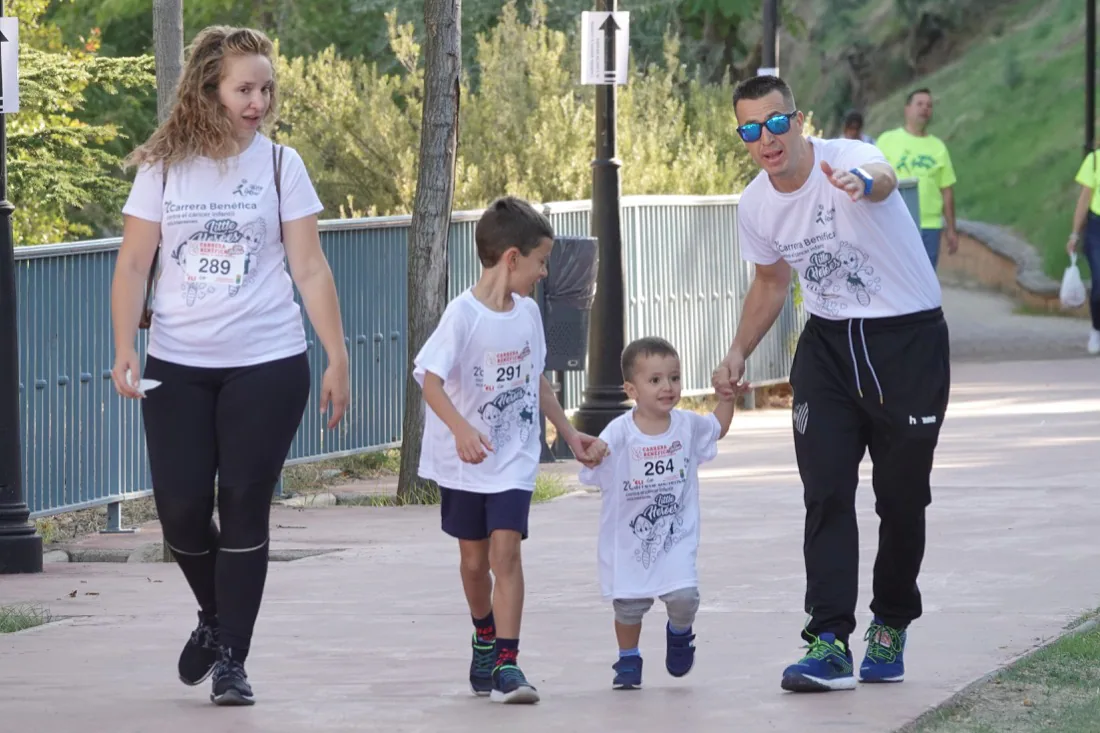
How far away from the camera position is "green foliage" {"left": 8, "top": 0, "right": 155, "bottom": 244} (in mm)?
19078

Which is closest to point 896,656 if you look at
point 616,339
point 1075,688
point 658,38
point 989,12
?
point 1075,688

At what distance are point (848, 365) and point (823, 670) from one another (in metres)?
0.91

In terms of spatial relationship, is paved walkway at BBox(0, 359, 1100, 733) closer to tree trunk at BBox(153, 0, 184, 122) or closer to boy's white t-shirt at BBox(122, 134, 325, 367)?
boy's white t-shirt at BBox(122, 134, 325, 367)

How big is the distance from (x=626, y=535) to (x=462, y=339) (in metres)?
0.80

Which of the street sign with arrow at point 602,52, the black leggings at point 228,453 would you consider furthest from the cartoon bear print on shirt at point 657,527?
the street sign with arrow at point 602,52

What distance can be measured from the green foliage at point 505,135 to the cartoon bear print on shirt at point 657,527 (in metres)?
9.88

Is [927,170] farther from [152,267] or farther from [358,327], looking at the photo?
[152,267]

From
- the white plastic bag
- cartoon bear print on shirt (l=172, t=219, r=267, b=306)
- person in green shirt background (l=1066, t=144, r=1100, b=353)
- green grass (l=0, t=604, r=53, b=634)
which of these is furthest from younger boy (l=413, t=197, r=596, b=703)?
the white plastic bag

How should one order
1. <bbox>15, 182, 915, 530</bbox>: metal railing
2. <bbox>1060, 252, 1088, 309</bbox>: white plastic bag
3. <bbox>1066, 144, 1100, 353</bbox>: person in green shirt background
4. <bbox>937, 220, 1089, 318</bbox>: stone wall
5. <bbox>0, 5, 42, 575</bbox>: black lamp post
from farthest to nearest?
1. <bbox>937, 220, 1089, 318</bbox>: stone wall
2. <bbox>1060, 252, 1088, 309</bbox>: white plastic bag
3. <bbox>1066, 144, 1100, 353</bbox>: person in green shirt background
4. <bbox>15, 182, 915, 530</bbox>: metal railing
5. <bbox>0, 5, 42, 575</bbox>: black lamp post

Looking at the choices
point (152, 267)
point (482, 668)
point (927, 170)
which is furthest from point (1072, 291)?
point (152, 267)

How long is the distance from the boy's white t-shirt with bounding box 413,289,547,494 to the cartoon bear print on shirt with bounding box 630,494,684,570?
15.6 inches

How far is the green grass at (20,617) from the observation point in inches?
308

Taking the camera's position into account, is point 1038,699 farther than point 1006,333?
No

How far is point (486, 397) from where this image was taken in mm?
6312
